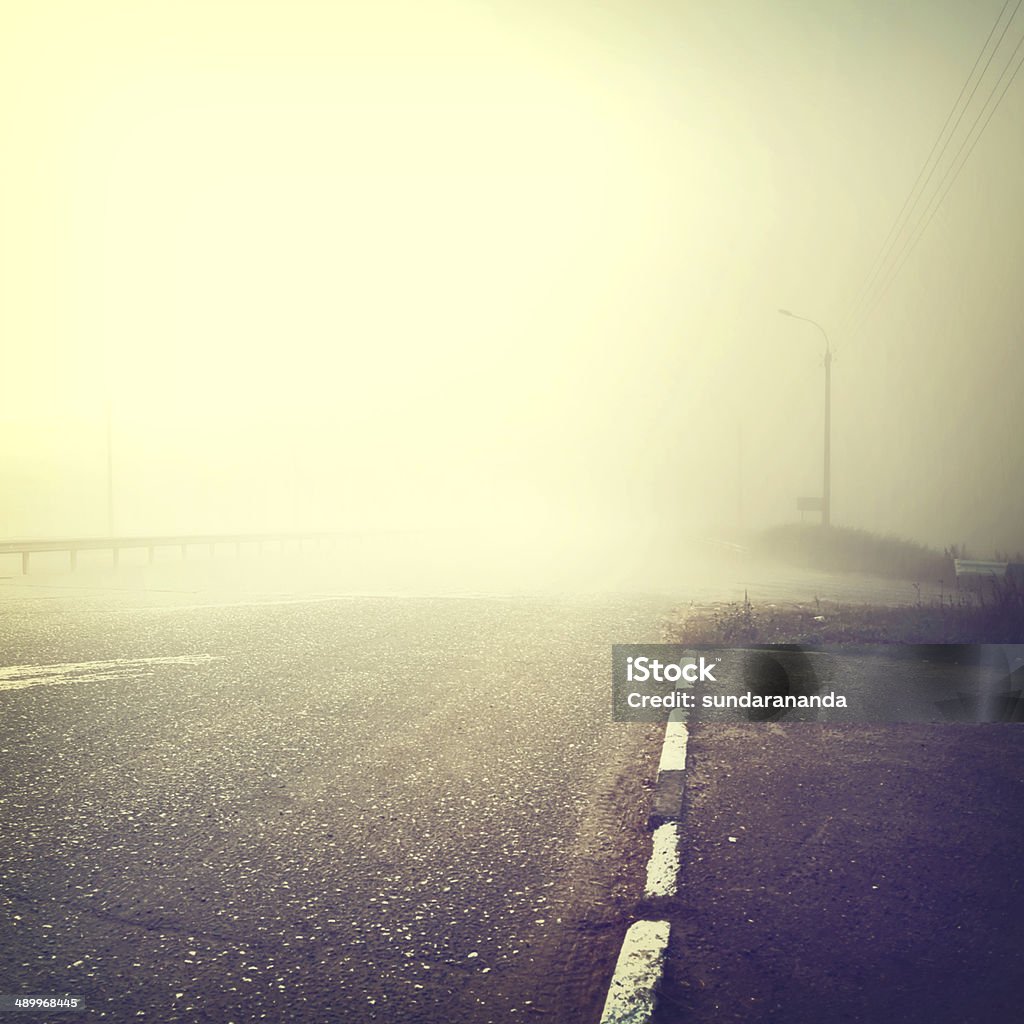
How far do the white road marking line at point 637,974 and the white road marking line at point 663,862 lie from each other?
1.10 feet

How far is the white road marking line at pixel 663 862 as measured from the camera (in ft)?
13.3

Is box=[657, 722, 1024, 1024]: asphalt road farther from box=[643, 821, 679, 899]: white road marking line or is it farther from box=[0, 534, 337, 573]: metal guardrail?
box=[0, 534, 337, 573]: metal guardrail

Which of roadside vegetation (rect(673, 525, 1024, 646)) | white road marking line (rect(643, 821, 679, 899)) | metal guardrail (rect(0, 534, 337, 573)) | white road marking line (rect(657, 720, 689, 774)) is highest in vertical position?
white road marking line (rect(643, 821, 679, 899))

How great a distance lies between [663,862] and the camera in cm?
436

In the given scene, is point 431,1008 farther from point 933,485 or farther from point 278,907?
point 933,485

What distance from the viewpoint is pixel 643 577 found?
25.6 m

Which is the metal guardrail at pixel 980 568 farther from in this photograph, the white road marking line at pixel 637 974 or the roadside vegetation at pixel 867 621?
the white road marking line at pixel 637 974

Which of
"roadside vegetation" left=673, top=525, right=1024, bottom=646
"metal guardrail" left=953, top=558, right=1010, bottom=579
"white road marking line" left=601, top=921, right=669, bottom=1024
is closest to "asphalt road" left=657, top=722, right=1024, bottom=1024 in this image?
"white road marking line" left=601, top=921, right=669, bottom=1024

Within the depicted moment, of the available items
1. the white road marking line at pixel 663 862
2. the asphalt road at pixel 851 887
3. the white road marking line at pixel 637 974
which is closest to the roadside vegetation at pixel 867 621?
the asphalt road at pixel 851 887

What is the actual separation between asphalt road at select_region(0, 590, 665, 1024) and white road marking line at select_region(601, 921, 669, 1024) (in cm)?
7

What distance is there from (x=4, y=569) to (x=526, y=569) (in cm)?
1593

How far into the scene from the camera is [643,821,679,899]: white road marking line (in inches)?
159

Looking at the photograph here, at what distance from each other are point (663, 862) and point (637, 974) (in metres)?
1.11

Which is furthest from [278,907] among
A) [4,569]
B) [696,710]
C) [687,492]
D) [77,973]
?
[687,492]
